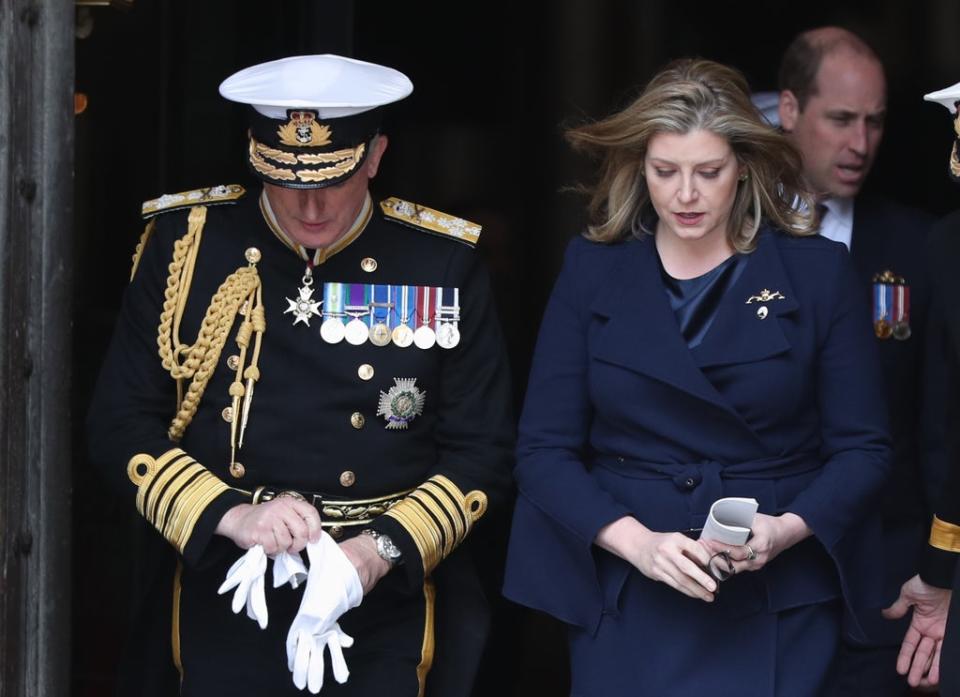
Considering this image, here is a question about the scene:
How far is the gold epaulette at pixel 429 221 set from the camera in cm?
423

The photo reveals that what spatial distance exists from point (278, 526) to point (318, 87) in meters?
0.92

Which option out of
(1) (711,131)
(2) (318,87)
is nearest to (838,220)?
(1) (711,131)

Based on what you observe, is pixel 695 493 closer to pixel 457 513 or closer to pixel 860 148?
pixel 457 513

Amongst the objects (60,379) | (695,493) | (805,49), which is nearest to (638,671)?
(695,493)

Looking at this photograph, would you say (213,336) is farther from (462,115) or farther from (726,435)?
(462,115)

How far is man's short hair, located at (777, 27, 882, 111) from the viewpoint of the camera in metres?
4.85

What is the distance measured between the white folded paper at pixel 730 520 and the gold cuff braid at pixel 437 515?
658 millimetres

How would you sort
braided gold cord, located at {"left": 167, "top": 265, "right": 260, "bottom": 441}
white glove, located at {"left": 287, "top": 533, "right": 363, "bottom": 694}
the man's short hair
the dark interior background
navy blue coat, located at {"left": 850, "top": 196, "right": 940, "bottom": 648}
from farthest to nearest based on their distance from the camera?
the dark interior background → the man's short hair → navy blue coat, located at {"left": 850, "top": 196, "right": 940, "bottom": 648} → braided gold cord, located at {"left": 167, "top": 265, "right": 260, "bottom": 441} → white glove, located at {"left": 287, "top": 533, "right": 363, "bottom": 694}

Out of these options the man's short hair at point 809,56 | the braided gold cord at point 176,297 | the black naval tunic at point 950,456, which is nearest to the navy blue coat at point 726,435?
the black naval tunic at point 950,456

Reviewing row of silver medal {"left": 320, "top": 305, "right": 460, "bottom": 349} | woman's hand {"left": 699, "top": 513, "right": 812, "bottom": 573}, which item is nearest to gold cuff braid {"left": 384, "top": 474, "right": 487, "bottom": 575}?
row of silver medal {"left": 320, "top": 305, "right": 460, "bottom": 349}

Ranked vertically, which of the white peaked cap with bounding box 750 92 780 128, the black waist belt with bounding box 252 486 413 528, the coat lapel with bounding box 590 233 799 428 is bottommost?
the black waist belt with bounding box 252 486 413 528

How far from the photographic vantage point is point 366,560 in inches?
152

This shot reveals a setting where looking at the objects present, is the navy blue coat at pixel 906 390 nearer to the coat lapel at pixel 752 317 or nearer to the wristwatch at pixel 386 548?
the coat lapel at pixel 752 317

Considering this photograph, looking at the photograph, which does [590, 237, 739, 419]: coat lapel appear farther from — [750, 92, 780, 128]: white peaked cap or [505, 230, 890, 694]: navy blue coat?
[750, 92, 780, 128]: white peaked cap
